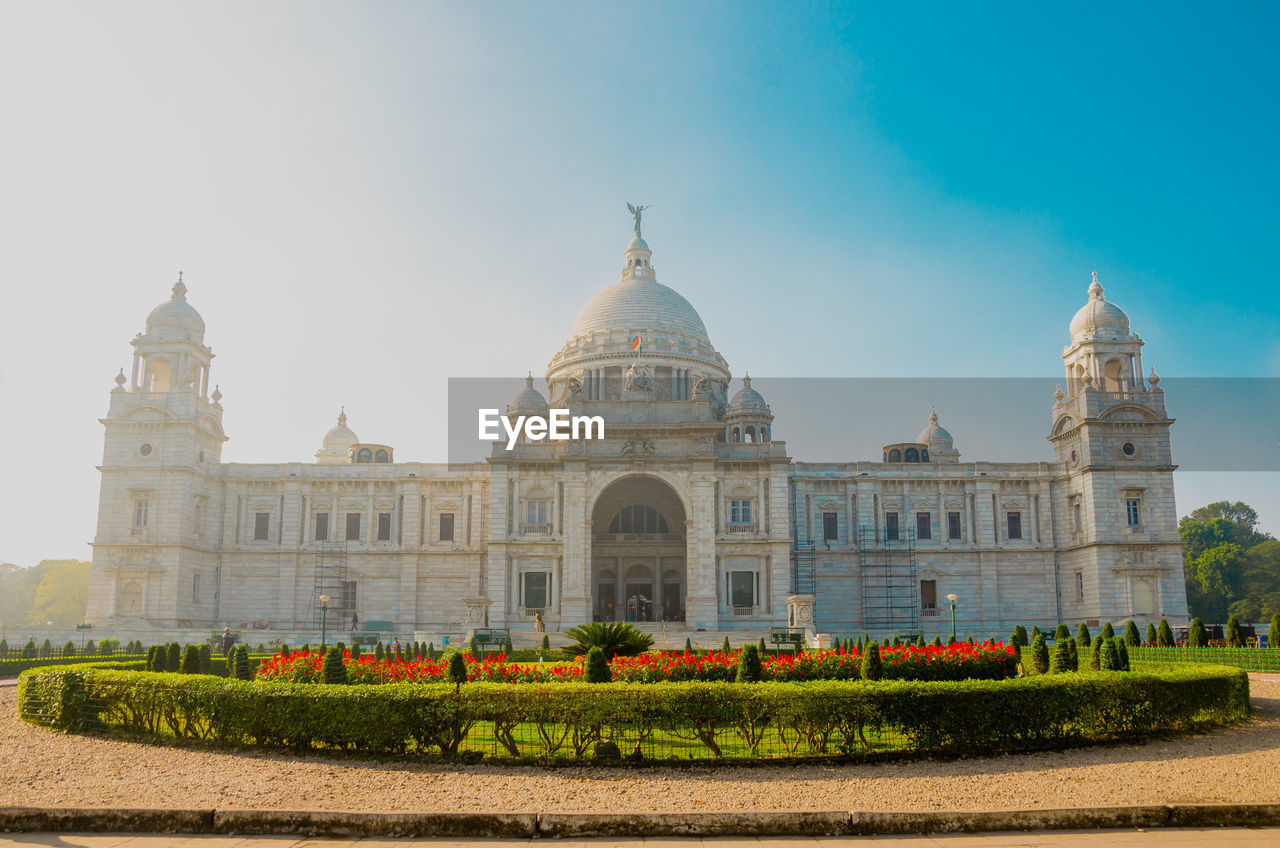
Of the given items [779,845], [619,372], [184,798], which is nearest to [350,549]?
[619,372]

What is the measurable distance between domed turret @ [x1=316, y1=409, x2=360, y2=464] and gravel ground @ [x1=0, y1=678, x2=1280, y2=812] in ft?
196

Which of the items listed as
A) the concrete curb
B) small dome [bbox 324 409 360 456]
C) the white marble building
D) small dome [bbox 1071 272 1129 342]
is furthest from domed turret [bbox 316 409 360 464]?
the concrete curb

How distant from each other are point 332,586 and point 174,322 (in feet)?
55.3

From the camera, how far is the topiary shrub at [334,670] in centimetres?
1727

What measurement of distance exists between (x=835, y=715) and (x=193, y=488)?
48540 millimetres

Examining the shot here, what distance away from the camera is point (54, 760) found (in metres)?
15.1

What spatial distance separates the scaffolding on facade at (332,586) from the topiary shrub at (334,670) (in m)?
41.8

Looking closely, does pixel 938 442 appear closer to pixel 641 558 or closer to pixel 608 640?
pixel 641 558

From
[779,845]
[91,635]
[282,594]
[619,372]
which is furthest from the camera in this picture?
[619,372]

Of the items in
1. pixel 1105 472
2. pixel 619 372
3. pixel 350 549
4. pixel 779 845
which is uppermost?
pixel 619 372

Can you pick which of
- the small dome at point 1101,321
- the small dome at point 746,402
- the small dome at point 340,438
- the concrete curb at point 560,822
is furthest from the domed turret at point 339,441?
the concrete curb at point 560,822

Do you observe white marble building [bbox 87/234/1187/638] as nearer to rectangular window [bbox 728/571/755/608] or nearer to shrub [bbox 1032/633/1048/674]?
rectangular window [bbox 728/571/755/608]

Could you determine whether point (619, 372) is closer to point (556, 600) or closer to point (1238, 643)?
point (556, 600)

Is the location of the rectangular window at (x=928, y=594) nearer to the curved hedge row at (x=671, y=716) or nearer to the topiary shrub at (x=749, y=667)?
the curved hedge row at (x=671, y=716)
